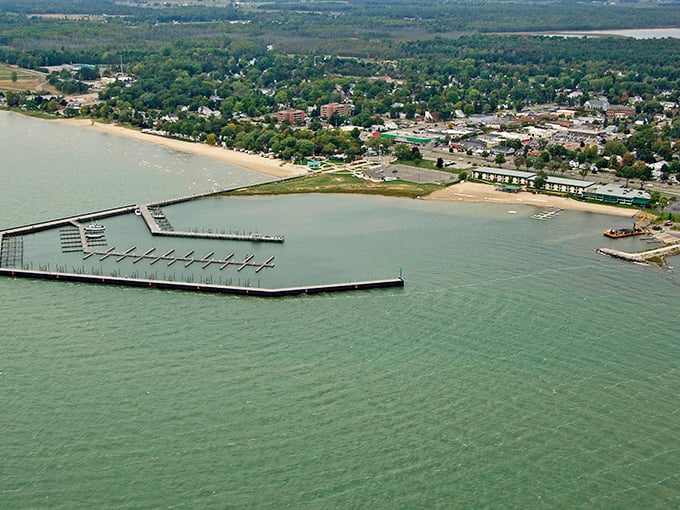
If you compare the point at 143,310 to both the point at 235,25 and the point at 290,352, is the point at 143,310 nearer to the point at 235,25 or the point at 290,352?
the point at 290,352

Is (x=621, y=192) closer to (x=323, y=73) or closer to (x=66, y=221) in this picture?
(x=66, y=221)

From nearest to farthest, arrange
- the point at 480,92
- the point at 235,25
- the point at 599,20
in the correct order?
the point at 480,92, the point at 235,25, the point at 599,20

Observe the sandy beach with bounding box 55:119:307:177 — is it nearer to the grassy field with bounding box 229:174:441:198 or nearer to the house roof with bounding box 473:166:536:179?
the grassy field with bounding box 229:174:441:198

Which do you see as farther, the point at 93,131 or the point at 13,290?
the point at 93,131

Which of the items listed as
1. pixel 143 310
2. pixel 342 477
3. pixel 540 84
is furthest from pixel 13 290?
pixel 540 84

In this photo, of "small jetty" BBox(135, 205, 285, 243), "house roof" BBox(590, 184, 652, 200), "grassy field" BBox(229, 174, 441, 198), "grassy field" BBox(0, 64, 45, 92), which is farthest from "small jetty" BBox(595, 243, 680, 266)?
"grassy field" BBox(0, 64, 45, 92)

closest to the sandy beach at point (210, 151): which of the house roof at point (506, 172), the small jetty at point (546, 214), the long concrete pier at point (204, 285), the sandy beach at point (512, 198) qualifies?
the sandy beach at point (512, 198)

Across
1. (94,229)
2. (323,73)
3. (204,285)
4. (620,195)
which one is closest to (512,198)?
(620,195)
